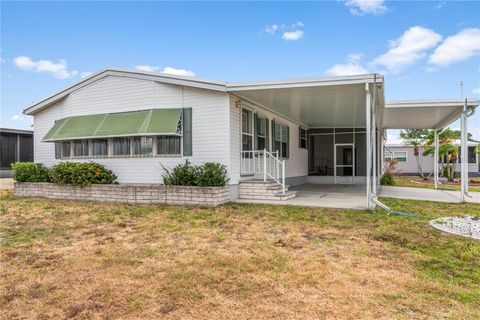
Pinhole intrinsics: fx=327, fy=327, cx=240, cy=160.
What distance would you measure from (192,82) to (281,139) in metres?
5.61

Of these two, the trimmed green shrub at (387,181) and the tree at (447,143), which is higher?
the tree at (447,143)

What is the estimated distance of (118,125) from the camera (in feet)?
35.2

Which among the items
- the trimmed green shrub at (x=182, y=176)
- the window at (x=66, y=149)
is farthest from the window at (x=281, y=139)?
the window at (x=66, y=149)

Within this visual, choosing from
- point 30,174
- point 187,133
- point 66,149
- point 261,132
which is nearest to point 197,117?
point 187,133

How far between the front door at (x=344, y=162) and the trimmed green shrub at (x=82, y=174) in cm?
1158

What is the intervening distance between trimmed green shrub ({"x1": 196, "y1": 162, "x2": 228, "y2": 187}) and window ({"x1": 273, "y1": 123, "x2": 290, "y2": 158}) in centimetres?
438

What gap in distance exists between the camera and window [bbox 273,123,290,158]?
529 inches

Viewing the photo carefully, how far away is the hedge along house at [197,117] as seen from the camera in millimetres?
9602

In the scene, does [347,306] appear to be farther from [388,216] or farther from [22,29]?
[22,29]

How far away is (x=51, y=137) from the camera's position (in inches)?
469

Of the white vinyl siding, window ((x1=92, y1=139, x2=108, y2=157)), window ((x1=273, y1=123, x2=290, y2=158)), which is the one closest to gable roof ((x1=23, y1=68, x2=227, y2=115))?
the white vinyl siding

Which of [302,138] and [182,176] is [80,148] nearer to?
[182,176]

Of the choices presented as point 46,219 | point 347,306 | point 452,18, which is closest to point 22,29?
point 46,219

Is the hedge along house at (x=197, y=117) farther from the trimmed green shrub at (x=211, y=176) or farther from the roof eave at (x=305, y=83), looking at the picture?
the trimmed green shrub at (x=211, y=176)
